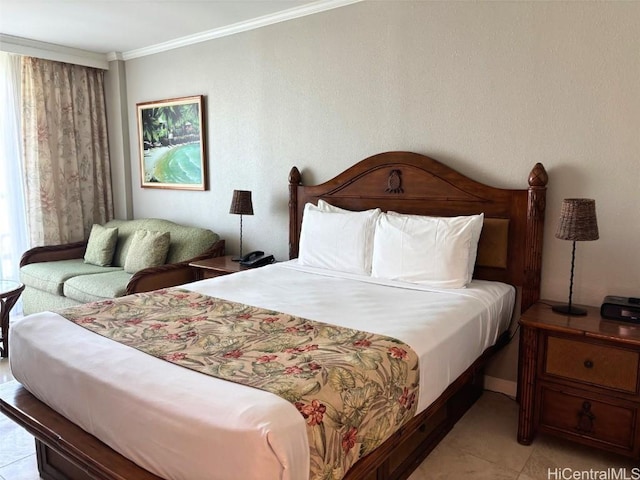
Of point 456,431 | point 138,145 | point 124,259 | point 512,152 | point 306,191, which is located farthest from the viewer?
point 138,145

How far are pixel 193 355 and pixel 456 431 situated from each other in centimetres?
155

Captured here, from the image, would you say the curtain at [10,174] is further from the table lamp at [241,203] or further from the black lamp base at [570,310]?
the black lamp base at [570,310]

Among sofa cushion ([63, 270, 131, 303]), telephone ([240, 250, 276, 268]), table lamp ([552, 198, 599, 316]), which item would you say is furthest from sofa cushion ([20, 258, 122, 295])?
table lamp ([552, 198, 599, 316])

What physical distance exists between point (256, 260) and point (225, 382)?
7.21ft

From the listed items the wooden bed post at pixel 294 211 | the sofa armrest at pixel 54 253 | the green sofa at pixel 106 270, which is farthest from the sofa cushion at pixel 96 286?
the wooden bed post at pixel 294 211

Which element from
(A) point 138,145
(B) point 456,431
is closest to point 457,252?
(B) point 456,431

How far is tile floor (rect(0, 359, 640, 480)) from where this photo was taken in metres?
2.17

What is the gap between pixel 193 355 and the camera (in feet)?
5.72

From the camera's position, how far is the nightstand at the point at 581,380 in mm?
2105

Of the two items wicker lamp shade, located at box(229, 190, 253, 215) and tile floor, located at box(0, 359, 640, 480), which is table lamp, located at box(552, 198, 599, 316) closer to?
tile floor, located at box(0, 359, 640, 480)

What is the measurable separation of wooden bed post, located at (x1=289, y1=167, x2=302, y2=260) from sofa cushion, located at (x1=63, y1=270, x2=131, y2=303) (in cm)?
131

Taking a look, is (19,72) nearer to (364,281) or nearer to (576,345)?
(364,281)

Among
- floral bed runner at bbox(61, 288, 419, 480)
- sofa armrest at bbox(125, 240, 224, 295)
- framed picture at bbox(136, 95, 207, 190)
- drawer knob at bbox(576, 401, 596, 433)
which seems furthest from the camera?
framed picture at bbox(136, 95, 207, 190)

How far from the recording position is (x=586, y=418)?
2.22 metres
